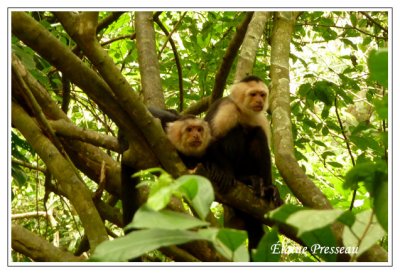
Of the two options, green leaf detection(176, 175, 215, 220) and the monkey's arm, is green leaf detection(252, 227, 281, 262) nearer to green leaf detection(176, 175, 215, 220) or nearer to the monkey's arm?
green leaf detection(176, 175, 215, 220)

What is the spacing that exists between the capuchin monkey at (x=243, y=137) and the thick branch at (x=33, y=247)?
4.50 feet

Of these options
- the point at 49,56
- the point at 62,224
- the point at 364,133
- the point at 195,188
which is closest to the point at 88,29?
the point at 49,56

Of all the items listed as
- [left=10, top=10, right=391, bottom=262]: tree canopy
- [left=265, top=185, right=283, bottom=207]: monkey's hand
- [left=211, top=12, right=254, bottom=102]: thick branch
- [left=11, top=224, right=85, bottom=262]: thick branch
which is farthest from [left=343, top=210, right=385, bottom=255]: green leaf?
[left=211, top=12, right=254, bottom=102]: thick branch

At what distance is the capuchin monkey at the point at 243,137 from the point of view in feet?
10.4

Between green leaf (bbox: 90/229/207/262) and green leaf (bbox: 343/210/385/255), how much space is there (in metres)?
0.28

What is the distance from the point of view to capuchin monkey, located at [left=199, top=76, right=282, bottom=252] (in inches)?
125

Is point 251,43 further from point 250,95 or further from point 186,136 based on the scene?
point 186,136

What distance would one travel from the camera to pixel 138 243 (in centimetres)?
79

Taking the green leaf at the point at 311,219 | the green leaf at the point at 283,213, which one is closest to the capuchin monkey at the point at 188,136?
the green leaf at the point at 283,213

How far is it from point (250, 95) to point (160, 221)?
2692 mm

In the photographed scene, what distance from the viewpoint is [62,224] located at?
4180 mm

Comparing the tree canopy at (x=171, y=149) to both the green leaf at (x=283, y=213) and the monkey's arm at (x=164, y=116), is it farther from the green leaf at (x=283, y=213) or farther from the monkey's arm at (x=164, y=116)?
the monkey's arm at (x=164, y=116)

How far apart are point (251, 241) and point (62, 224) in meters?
1.74
